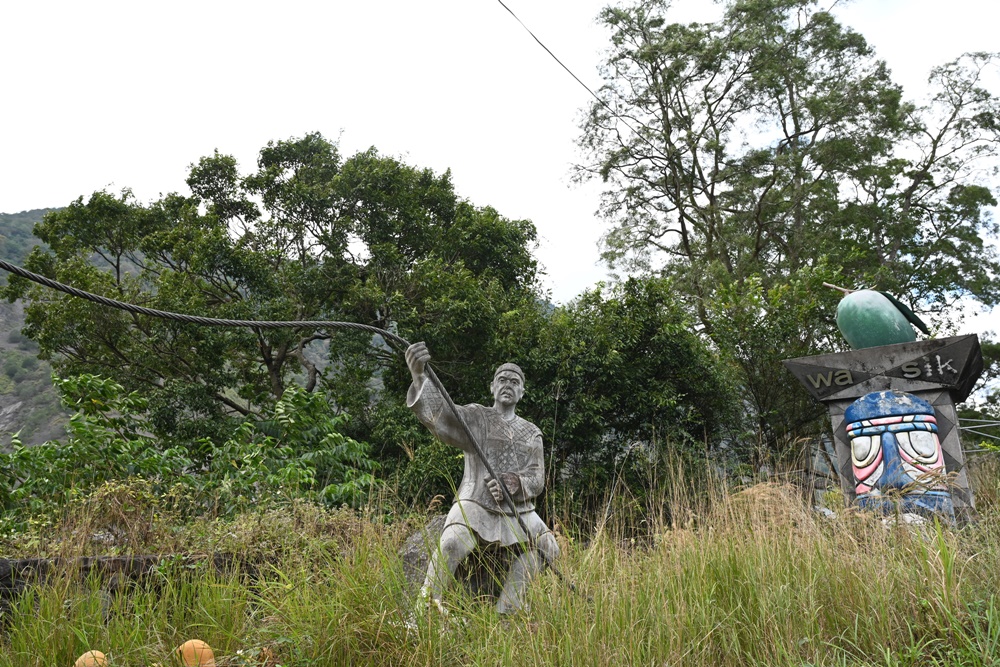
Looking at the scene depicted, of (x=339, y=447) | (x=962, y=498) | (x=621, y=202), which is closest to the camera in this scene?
(x=962, y=498)

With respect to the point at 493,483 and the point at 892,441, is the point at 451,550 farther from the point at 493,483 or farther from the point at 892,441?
the point at 892,441

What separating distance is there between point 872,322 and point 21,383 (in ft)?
56.6

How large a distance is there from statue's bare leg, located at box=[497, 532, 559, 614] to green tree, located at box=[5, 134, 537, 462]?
6.82m

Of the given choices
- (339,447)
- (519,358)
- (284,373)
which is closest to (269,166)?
(284,373)

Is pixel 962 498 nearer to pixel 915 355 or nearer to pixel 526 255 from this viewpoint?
pixel 915 355

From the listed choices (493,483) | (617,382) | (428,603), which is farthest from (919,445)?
(617,382)

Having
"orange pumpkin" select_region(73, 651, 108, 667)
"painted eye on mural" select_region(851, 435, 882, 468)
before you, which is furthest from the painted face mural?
"orange pumpkin" select_region(73, 651, 108, 667)

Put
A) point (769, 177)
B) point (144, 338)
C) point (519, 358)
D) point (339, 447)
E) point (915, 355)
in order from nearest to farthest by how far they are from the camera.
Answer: point (915, 355) < point (339, 447) < point (519, 358) < point (144, 338) < point (769, 177)

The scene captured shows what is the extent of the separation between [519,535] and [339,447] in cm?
413

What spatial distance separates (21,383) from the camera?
1786 centimetres

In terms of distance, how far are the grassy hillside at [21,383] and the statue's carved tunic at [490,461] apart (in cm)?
1038

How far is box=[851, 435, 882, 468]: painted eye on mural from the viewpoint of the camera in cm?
616

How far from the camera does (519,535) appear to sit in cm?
396

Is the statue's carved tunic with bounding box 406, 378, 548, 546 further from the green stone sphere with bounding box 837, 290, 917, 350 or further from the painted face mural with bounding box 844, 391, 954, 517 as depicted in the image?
the green stone sphere with bounding box 837, 290, 917, 350
